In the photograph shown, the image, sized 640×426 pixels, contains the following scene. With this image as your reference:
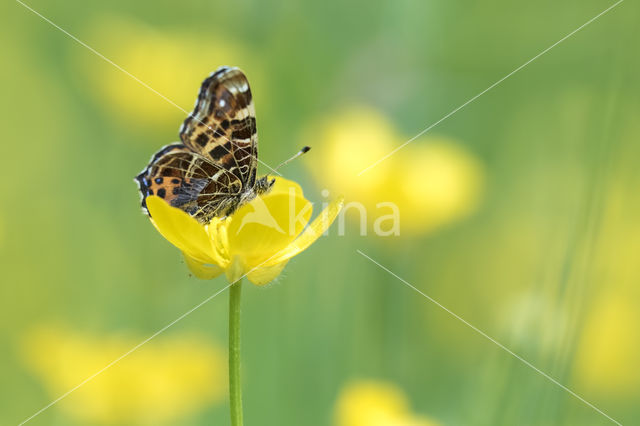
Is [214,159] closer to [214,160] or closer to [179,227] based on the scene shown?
[214,160]

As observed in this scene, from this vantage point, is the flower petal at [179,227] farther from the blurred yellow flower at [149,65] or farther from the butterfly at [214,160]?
the blurred yellow flower at [149,65]

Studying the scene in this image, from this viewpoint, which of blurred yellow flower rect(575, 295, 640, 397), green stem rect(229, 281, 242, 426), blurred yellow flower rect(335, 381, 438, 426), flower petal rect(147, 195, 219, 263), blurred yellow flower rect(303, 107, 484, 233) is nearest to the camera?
green stem rect(229, 281, 242, 426)

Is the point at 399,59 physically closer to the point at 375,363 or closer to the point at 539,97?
the point at 539,97

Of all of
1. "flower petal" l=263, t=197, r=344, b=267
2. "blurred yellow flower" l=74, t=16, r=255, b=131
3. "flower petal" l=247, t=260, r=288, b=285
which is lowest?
"blurred yellow flower" l=74, t=16, r=255, b=131

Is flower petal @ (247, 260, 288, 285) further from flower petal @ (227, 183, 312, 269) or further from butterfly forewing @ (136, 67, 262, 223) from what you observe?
butterfly forewing @ (136, 67, 262, 223)

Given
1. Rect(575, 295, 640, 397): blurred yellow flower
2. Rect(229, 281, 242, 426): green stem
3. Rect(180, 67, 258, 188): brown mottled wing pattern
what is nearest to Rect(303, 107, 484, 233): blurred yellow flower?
Rect(575, 295, 640, 397): blurred yellow flower

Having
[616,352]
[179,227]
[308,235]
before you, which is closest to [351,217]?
[616,352]
